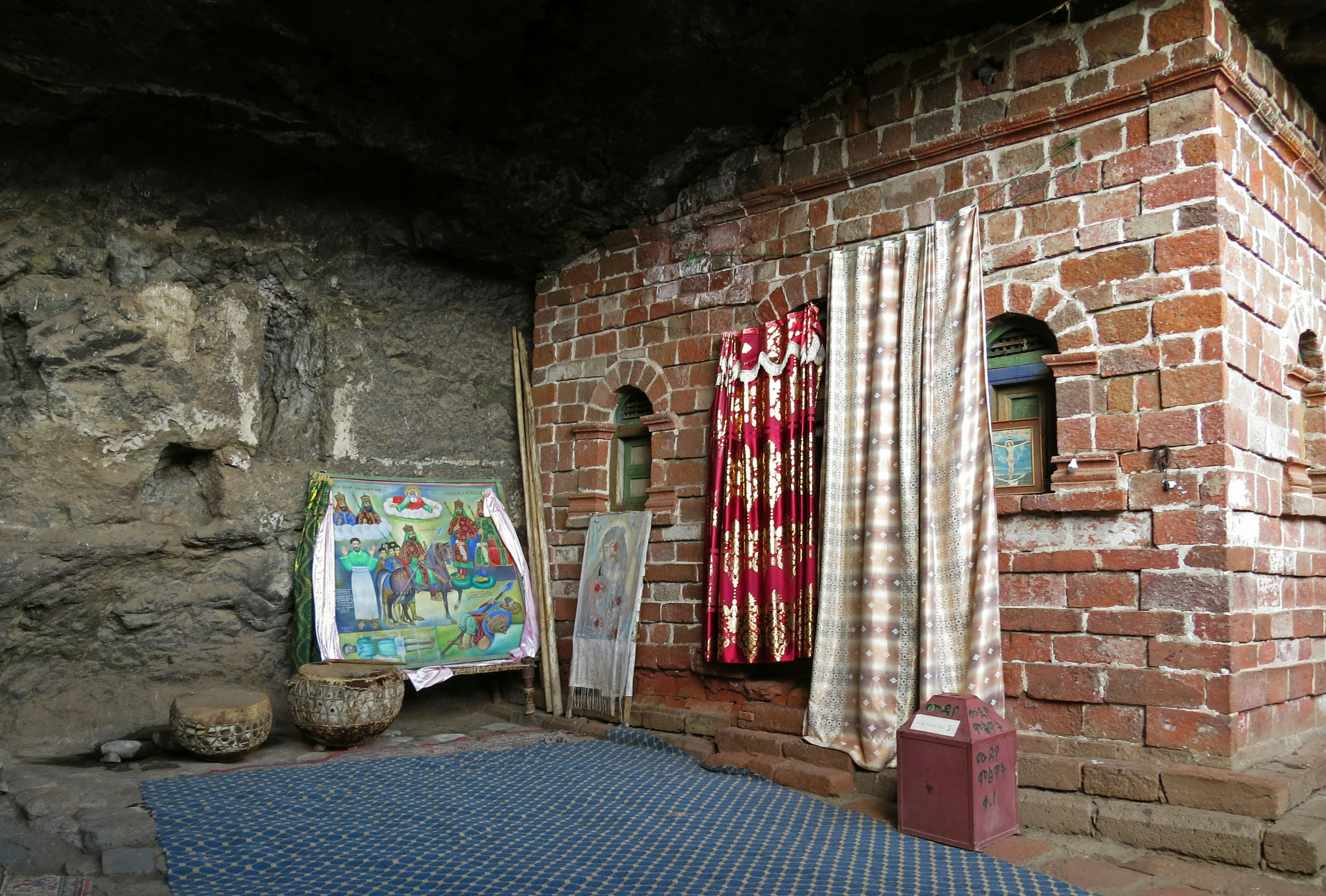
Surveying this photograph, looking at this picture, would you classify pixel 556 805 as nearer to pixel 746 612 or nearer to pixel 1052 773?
pixel 746 612

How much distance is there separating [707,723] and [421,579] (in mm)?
2148

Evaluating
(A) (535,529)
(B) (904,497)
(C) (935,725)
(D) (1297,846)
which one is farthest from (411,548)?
(D) (1297,846)

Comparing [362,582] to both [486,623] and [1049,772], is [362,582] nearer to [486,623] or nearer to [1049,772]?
[486,623]

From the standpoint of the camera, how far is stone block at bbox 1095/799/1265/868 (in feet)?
12.5

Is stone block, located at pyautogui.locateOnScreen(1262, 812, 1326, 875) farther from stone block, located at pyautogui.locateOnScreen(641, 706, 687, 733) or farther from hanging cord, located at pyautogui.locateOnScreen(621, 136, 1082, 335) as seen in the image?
stone block, located at pyautogui.locateOnScreen(641, 706, 687, 733)

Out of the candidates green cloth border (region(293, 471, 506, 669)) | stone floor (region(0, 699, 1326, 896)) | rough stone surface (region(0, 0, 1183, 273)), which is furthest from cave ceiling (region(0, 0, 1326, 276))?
stone floor (region(0, 699, 1326, 896))

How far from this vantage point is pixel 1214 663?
13.8ft

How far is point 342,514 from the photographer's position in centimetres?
630

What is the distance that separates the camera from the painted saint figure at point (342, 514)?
6254 millimetres

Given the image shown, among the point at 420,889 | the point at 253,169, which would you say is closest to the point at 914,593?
the point at 420,889

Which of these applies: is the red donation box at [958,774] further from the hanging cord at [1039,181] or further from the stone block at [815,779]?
the hanging cord at [1039,181]

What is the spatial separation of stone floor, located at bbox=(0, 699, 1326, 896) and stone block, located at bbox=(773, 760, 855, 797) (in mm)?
71

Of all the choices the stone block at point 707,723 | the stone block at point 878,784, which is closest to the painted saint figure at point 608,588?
the stone block at point 707,723

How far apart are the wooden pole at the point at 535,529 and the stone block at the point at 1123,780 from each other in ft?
11.9
